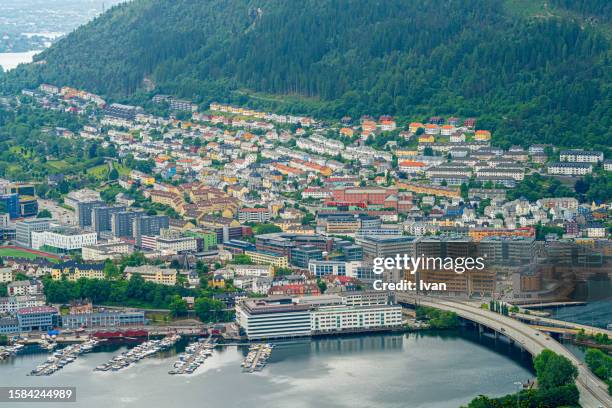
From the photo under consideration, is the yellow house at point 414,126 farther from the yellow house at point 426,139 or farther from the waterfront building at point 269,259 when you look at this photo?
the waterfront building at point 269,259

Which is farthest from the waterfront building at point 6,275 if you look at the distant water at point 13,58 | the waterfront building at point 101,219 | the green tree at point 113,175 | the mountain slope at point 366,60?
the distant water at point 13,58

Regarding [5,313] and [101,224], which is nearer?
[5,313]

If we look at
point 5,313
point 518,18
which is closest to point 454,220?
point 5,313

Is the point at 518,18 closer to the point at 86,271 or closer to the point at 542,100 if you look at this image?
the point at 542,100

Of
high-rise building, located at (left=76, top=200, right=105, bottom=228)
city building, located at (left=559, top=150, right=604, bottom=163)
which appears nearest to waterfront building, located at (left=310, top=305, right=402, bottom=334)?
high-rise building, located at (left=76, top=200, right=105, bottom=228)

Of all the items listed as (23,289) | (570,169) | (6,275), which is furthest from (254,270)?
(570,169)
